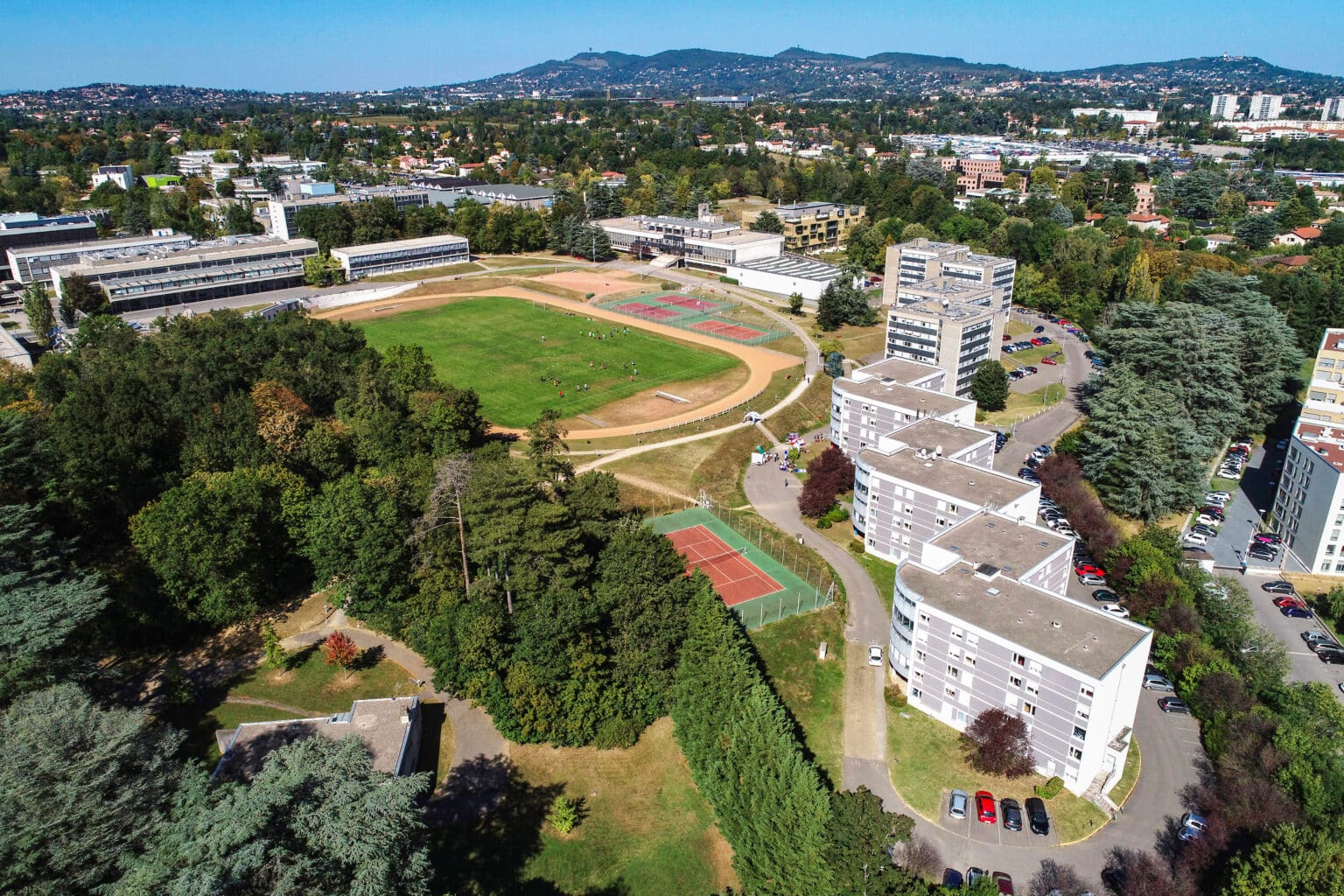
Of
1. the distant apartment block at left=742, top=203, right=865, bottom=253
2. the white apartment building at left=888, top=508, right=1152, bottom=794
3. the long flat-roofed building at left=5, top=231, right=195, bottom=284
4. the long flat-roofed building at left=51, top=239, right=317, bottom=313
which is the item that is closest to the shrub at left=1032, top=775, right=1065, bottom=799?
the white apartment building at left=888, top=508, right=1152, bottom=794

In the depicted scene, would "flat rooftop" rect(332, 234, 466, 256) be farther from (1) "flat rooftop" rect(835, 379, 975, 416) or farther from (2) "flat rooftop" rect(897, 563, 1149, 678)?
(2) "flat rooftop" rect(897, 563, 1149, 678)

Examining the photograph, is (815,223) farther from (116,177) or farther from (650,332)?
(116,177)

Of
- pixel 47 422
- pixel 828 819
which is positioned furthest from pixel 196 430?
pixel 828 819

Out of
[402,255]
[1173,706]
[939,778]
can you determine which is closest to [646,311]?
[402,255]

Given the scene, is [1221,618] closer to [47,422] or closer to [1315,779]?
[1315,779]

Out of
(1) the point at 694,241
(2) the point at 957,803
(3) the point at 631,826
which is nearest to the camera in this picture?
(3) the point at 631,826

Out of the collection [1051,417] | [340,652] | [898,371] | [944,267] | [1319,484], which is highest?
[944,267]

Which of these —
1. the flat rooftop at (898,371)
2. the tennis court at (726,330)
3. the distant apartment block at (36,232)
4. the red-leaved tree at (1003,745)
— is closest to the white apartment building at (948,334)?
the flat rooftop at (898,371)
